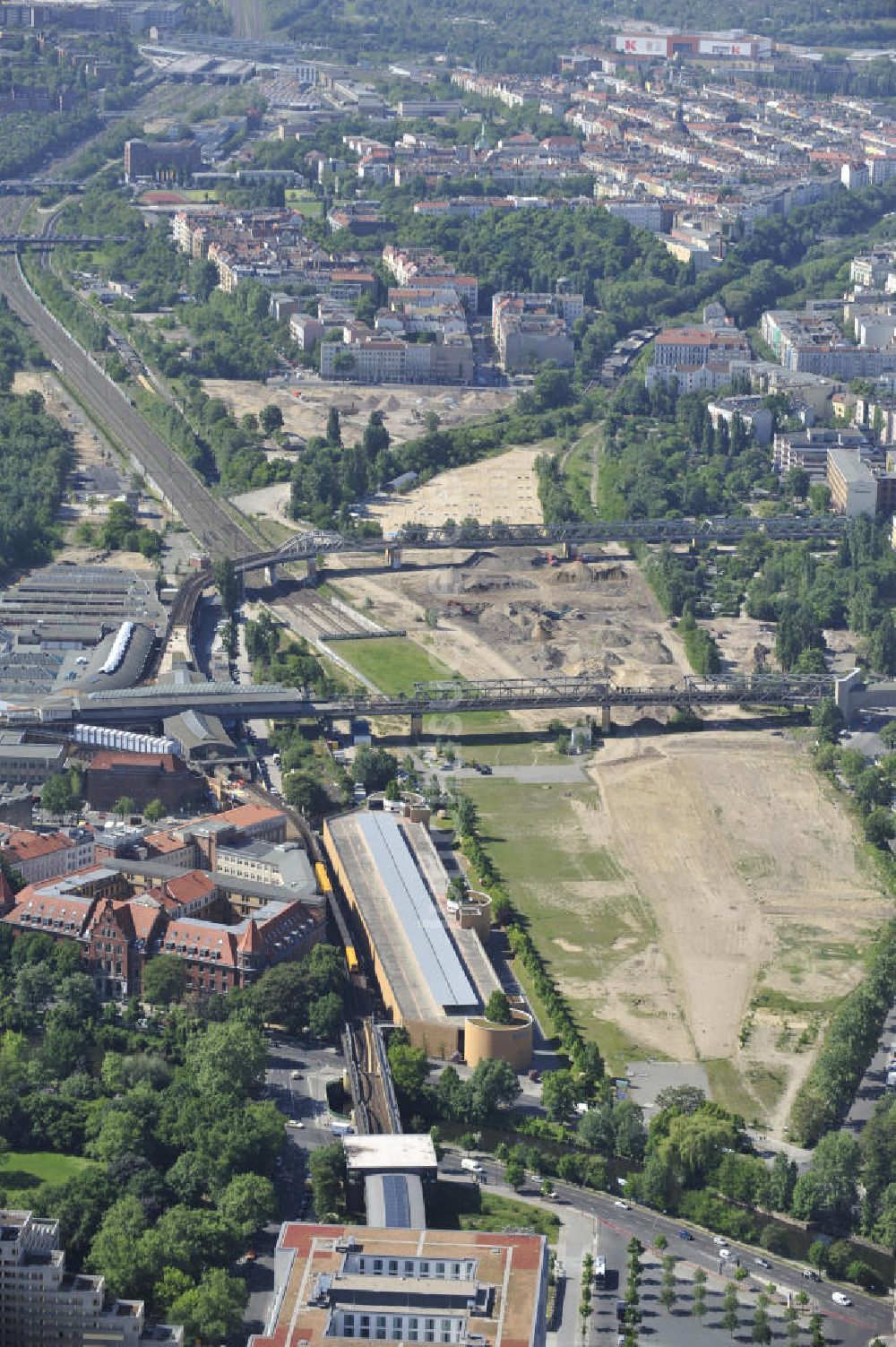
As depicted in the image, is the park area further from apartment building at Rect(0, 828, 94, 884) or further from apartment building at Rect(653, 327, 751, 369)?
apartment building at Rect(653, 327, 751, 369)

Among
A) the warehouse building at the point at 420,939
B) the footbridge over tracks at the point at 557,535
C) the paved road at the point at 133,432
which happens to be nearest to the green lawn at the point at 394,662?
the footbridge over tracks at the point at 557,535

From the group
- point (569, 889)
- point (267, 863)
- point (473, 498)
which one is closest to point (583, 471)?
point (473, 498)

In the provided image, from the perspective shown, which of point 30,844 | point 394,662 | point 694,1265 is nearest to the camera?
point 694,1265

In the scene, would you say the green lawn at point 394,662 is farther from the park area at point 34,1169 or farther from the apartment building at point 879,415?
the park area at point 34,1169

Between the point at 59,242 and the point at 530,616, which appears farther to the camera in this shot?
the point at 59,242

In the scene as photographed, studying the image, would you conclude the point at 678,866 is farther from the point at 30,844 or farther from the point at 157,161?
the point at 157,161

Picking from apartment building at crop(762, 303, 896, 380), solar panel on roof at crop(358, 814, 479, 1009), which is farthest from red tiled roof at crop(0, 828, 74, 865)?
apartment building at crop(762, 303, 896, 380)

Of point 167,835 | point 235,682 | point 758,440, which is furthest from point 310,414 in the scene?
point 167,835
